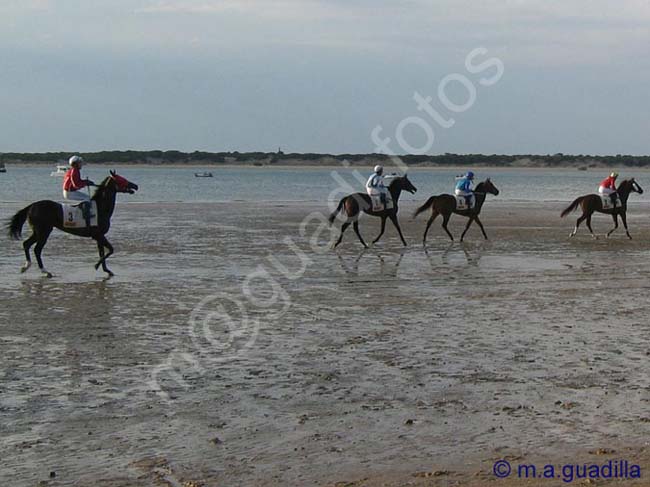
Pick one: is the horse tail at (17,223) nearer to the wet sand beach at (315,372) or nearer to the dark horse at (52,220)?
the dark horse at (52,220)

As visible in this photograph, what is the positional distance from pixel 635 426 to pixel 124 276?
1079cm

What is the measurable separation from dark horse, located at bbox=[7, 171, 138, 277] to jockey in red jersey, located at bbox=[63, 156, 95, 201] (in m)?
0.28

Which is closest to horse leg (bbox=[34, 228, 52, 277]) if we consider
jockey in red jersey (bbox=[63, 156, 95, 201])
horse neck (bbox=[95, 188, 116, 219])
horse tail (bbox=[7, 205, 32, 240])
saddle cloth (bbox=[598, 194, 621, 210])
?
horse tail (bbox=[7, 205, 32, 240])

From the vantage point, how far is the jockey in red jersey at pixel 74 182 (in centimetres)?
1644

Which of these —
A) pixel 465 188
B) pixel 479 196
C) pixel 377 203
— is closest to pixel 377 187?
pixel 377 203

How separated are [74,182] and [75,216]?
0.60 meters

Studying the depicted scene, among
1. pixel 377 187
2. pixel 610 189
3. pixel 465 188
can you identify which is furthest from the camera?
pixel 610 189

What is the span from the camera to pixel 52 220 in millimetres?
16422

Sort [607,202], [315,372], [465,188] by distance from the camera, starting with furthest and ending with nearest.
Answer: [607,202]
[465,188]
[315,372]

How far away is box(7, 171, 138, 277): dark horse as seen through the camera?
16297 millimetres

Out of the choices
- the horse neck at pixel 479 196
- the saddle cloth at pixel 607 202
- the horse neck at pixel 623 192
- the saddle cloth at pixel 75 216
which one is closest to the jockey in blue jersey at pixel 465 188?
the horse neck at pixel 479 196

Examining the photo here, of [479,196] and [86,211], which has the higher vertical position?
[479,196]

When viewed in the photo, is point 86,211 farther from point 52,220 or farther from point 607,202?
point 607,202

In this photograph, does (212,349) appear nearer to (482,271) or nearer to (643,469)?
(643,469)
